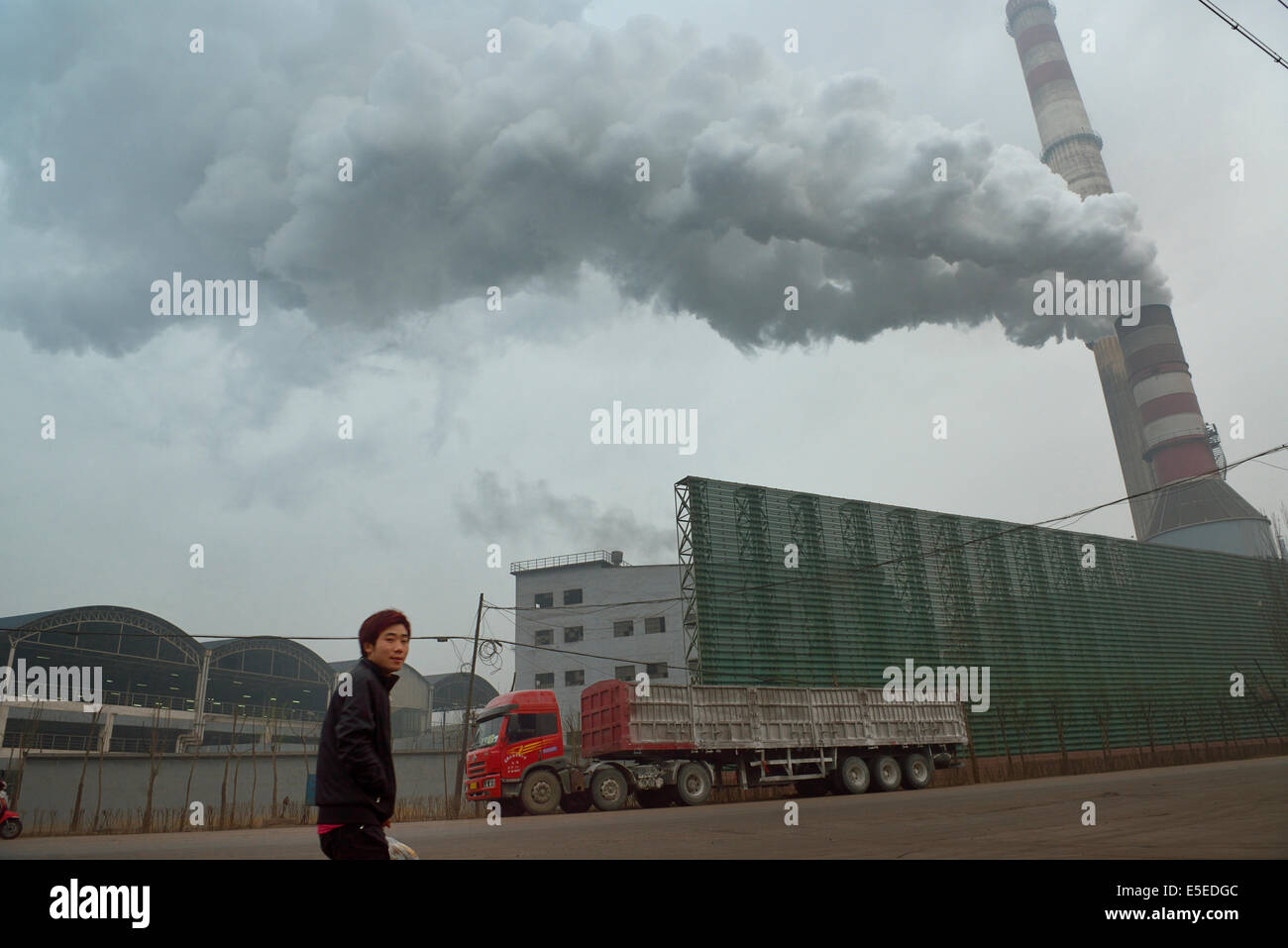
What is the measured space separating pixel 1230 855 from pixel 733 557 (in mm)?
24374

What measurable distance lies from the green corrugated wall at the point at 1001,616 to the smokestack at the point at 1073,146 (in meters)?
26.3

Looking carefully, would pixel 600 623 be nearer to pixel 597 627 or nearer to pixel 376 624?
pixel 597 627

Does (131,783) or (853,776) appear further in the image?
(131,783)

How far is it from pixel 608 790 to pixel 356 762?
15860 mm

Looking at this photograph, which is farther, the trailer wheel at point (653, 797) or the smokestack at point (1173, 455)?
the smokestack at point (1173, 455)

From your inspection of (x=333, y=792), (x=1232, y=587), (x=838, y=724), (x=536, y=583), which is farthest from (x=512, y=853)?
(x=1232, y=587)

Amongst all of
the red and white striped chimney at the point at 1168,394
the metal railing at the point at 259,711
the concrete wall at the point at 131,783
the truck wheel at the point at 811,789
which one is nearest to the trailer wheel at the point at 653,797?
the truck wheel at the point at 811,789

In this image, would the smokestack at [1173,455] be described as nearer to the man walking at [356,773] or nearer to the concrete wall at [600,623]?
the concrete wall at [600,623]

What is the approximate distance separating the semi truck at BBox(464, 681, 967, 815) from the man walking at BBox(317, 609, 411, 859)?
14.7m

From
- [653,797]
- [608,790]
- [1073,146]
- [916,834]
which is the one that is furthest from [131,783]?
[1073,146]

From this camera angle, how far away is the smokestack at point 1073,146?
68875 millimetres

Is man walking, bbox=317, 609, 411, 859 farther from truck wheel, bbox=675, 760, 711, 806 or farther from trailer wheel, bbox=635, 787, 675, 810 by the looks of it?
truck wheel, bbox=675, 760, 711, 806

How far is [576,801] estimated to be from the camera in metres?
18.3
